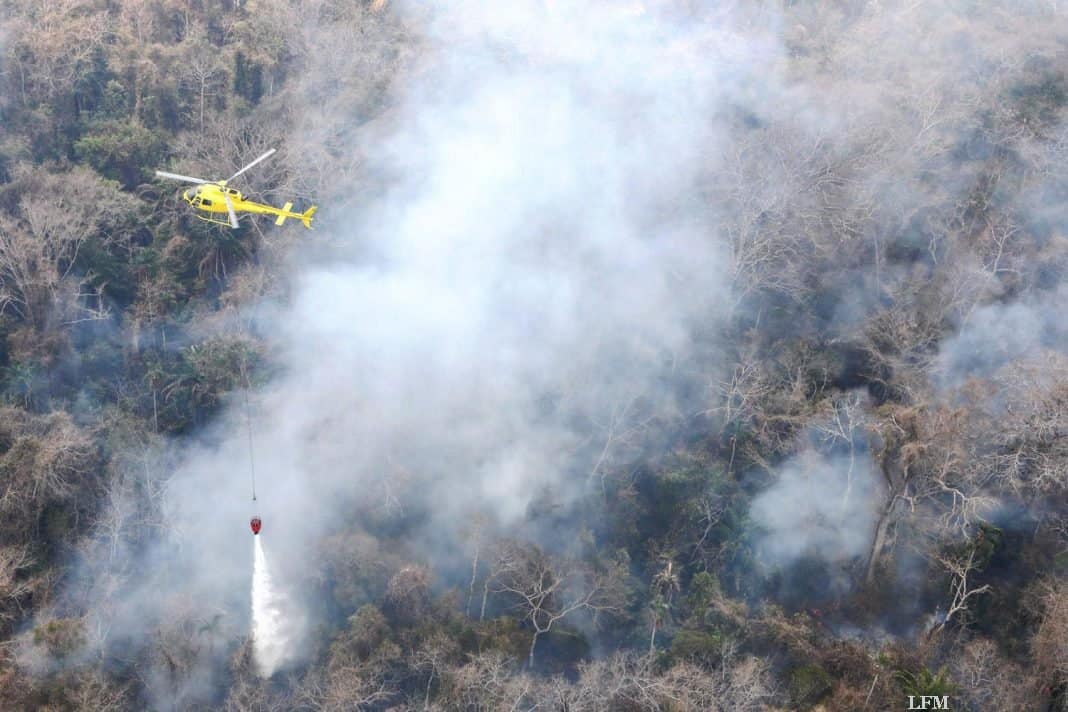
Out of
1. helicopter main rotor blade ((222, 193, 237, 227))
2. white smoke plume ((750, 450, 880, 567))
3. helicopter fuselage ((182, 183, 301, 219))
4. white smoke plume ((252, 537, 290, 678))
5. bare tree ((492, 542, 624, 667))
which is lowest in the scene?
white smoke plume ((252, 537, 290, 678))

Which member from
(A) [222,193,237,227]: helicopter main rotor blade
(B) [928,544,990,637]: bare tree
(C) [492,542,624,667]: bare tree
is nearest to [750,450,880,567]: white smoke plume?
(B) [928,544,990,637]: bare tree

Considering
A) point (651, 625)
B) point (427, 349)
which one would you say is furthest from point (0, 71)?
point (651, 625)

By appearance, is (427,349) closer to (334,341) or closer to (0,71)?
(334,341)

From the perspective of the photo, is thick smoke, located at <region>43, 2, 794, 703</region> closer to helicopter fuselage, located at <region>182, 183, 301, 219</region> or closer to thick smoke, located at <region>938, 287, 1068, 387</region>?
helicopter fuselage, located at <region>182, 183, 301, 219</region>

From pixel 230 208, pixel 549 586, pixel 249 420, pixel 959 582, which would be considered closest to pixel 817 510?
pixel 959 582

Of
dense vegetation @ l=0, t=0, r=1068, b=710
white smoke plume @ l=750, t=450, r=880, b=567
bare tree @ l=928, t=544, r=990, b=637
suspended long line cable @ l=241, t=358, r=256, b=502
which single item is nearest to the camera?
dense vegetation @ l=0, t=0, r=1068, b=710

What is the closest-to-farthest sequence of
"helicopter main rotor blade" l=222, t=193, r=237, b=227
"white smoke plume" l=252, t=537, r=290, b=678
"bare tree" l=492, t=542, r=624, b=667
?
"white smoke plume" l=252, t=537, r=290, b=678 < "helicopter main rotor blade" l=222, t=193, r=237, b=227 < "bare tree" l=492, t=542, r=624, b=667

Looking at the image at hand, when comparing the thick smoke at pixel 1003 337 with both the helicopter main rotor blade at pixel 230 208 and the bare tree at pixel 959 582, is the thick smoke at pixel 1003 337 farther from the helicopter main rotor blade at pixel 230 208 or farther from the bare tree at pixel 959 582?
the helicopter main rotor blade at pixel 230 208

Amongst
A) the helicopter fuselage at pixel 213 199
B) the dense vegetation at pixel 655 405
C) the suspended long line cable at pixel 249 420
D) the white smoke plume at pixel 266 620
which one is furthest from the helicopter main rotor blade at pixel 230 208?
the white smoke plume at pixel 266 620

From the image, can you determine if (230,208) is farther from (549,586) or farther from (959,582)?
(959,582)
